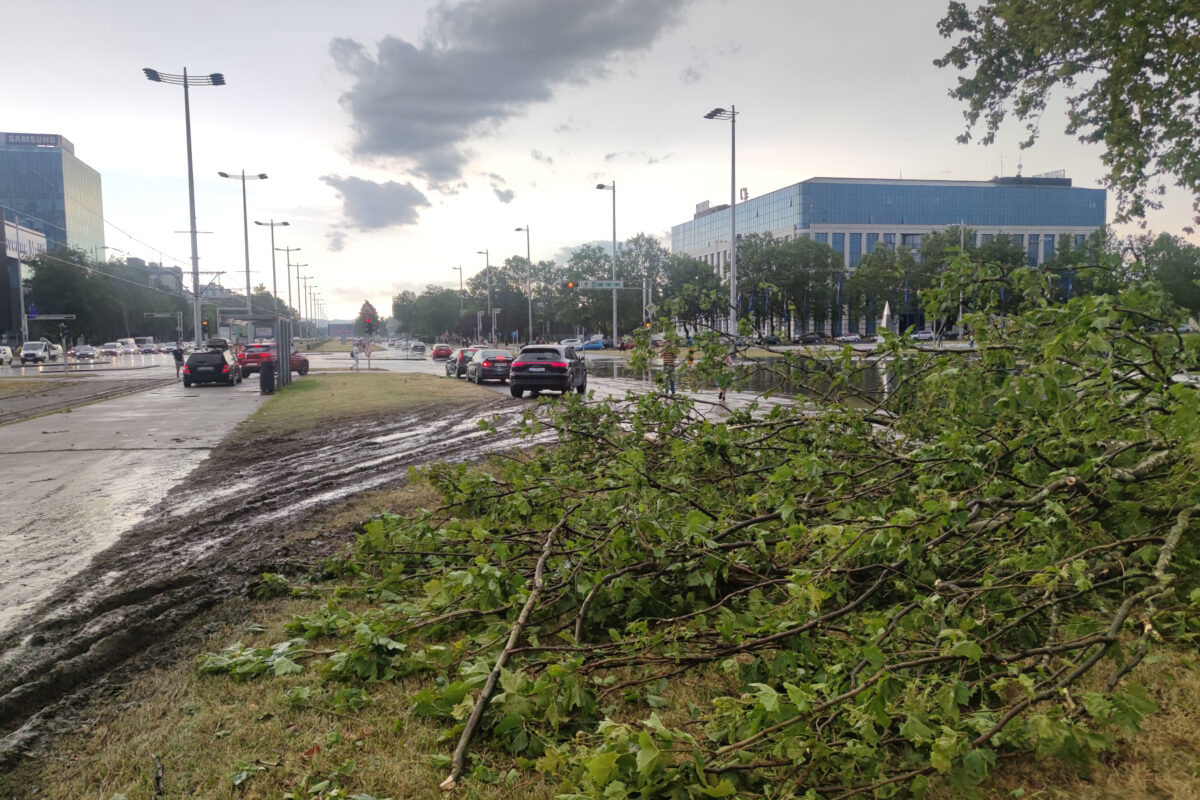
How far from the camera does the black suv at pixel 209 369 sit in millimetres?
29491

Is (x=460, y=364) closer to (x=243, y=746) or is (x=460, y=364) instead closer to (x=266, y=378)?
(x=266, y=378)

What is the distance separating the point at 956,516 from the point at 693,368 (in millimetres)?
3974

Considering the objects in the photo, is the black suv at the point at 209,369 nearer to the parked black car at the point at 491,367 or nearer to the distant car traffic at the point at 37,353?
the parked black car at the point at 491,367

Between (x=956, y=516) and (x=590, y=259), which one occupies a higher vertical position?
(x=590, y=259)

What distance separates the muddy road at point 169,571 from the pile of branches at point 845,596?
95 centimetres

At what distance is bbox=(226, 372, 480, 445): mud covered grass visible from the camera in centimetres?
1573

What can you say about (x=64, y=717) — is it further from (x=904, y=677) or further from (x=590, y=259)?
(x=590, y=259)

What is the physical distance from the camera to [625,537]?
399cm

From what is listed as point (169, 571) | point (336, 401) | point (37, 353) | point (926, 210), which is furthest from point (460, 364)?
point (926, 210)

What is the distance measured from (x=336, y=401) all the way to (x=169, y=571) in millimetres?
16632

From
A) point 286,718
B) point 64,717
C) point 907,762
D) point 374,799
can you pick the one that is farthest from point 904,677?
point 64,717

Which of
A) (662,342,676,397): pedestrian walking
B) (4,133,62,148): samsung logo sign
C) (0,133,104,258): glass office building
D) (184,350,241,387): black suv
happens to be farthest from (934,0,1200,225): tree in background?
(4,133,62,148): samsung logo sign

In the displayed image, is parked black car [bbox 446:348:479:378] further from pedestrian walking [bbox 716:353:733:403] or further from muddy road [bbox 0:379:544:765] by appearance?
pedestrian walking [bbox 716:353:733:403]

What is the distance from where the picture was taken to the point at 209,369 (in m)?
29.8
